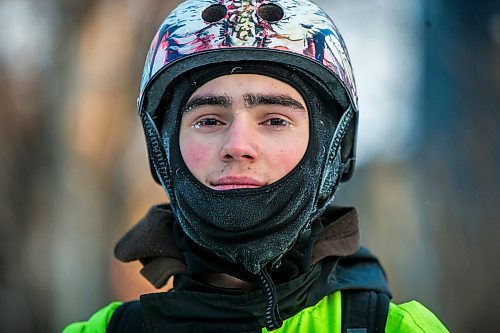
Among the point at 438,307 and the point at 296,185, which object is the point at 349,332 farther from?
the point at 438,307

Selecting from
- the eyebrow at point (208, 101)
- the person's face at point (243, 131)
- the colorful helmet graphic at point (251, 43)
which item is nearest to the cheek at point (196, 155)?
the person's face at point (243, 131)

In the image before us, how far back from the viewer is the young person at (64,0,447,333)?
9.55ft

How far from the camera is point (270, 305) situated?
2861 millimetres

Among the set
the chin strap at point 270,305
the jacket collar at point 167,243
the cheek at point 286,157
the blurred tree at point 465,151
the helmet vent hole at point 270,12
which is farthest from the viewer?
the blurred tree at point 465,151

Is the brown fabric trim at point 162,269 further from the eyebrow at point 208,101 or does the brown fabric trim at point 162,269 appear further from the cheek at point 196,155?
the eyebrow at point 208,101

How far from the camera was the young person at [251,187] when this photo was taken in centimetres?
291

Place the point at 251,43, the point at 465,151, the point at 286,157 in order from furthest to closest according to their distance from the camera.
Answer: the point at 465,151 < the point at 251,43 < the point at 286,157

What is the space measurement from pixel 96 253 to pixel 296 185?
8.53 m

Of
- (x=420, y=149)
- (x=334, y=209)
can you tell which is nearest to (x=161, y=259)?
(x=334, y=209)

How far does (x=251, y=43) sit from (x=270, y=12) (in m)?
0.28

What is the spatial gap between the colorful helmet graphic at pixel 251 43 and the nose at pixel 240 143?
1.11ft

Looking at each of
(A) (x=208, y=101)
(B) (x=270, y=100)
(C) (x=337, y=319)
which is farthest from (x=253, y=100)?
(C) (x=337, y=319)

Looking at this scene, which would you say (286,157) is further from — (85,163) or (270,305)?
(85,163)

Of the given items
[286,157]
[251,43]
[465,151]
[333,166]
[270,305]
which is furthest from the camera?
[465,151]
